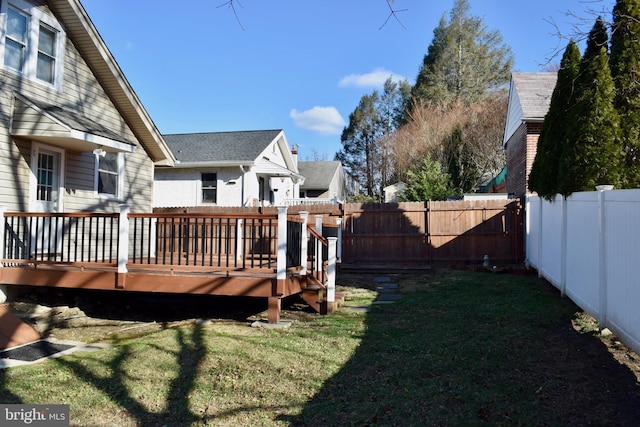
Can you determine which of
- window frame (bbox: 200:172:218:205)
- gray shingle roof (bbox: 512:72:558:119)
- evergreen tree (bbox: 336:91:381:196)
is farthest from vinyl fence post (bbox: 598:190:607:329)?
evergreen tree (bbox: 336:91:381:196)

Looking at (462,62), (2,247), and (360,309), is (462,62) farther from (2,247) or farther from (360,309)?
(2,247)

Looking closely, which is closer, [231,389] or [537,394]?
[537,394]

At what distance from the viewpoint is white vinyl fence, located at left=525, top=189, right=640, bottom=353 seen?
414 cm

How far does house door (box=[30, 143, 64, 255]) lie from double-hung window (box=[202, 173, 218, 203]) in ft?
33.4

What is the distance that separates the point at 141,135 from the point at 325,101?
96.2 feet

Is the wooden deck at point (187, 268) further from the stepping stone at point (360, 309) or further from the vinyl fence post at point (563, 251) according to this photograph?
the vinyl fence post at point (563, 251)

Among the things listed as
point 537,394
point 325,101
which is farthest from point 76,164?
point 325,101

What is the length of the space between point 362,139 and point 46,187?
3619 centimetres

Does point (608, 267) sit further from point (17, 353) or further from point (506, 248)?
point (506, 248)

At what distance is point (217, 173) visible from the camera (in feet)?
62.4

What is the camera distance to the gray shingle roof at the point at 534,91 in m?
13.4

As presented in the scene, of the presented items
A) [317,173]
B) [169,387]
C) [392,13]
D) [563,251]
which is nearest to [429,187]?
[563,251]

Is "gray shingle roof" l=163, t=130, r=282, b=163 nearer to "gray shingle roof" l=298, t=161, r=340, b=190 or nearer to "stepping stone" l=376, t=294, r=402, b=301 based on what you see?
"stepping stone" l=376, t=294, r=402, b=301

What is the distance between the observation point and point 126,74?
10.3 meters
